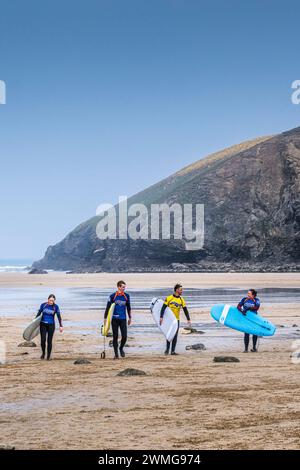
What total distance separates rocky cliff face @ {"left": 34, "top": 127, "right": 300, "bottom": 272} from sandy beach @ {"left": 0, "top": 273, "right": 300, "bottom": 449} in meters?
107

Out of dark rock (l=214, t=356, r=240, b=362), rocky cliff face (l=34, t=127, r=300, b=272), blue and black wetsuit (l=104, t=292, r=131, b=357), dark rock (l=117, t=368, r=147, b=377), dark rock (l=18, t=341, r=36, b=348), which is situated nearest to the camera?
dark rock (l=117, t=368, r=147, b=377)

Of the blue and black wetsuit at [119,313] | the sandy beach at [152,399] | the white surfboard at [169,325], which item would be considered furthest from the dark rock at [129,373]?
the white surfboard at [169,325]

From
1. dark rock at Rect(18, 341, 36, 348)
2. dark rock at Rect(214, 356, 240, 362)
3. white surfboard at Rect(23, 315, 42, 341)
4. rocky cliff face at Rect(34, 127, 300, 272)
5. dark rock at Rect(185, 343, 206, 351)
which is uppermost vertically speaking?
rocky cliff face at Rect(34, 127, 300, 272)

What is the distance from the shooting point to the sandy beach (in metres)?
9.32

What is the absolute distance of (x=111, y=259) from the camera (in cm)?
17175

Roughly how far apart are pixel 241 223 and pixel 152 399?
14438cm

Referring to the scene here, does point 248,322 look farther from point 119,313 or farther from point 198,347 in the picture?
point 119,313

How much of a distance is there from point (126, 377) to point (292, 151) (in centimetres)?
15188

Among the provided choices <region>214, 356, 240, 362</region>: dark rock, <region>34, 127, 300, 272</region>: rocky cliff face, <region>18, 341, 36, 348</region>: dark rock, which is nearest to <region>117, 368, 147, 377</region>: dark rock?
<region>214, 356, 240, 362</region>: dark rock

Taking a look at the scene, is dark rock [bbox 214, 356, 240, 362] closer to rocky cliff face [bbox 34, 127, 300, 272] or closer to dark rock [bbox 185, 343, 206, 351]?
dark rock [bbox 185, 343, 206, 351]

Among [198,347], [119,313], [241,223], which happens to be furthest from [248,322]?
[241,223]
